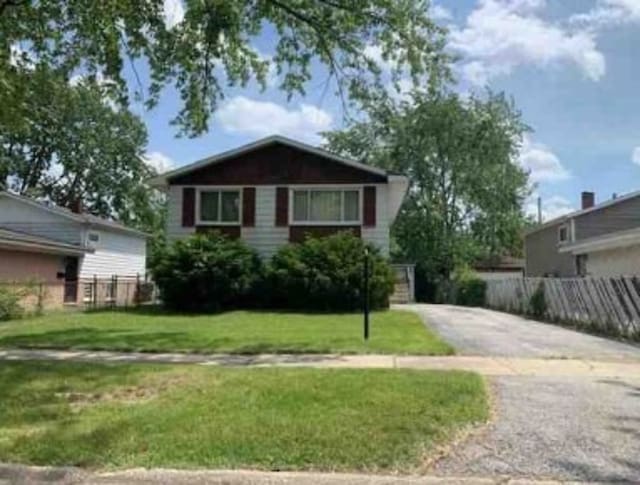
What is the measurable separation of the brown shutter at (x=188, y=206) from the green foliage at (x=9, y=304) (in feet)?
21.4

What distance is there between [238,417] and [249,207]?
69.4 feet

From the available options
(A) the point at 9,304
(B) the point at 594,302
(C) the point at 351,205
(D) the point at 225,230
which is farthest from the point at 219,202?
(B) the point at 594,302

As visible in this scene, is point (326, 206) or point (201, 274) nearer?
point (201, 274)

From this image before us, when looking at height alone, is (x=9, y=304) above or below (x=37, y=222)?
below

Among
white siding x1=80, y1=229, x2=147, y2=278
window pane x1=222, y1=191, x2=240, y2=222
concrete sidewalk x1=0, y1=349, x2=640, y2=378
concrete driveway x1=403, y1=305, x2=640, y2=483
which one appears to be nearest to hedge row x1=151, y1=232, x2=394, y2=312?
window pane x1=222, y1=191, x2=240, y2=222

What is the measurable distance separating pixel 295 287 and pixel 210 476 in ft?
63.7

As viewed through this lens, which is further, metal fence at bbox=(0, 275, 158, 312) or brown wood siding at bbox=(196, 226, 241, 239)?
brown wood siding at bbox=(196, 226, 241, 239)

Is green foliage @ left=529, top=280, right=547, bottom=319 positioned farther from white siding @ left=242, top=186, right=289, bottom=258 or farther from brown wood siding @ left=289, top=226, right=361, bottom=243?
white siding @ left=242, top=186, right=289, bottom=258

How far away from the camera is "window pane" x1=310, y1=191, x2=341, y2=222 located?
28234 millimetres

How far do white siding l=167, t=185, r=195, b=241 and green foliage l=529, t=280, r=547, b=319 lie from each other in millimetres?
12236

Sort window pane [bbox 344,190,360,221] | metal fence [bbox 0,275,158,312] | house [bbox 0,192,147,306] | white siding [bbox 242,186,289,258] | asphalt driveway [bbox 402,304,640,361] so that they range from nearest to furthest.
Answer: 1. asphalt driveway [bbox 402,304,640,361]
2. metal fence [bbox 0,275,158,312]
3. window pane [bbox 344,190,360,221]
4. white siding [bbox 242,186,289,258]
5. house [bbox 0,192,147,306]

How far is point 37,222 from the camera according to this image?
119 feet

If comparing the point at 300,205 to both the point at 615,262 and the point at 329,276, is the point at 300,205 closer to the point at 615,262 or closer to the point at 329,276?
the point at 329,276

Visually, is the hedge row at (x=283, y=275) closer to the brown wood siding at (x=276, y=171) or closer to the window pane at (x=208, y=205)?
the window pane at (x=208, y=205)
